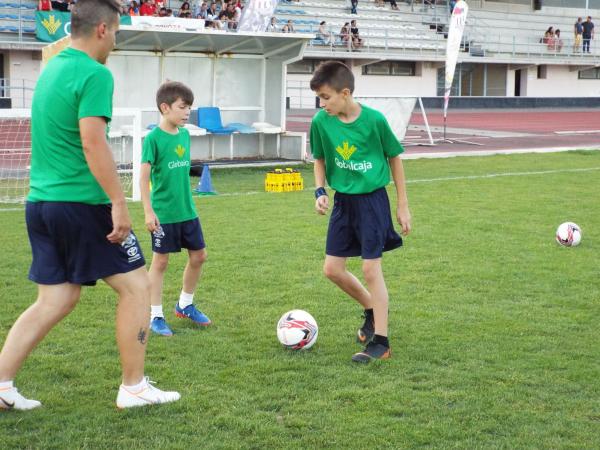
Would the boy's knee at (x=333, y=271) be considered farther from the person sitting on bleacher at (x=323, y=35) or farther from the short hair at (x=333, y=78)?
the person sitting on bleacher at (x=323, y=35)

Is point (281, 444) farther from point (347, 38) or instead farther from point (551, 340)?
point (347, 38)

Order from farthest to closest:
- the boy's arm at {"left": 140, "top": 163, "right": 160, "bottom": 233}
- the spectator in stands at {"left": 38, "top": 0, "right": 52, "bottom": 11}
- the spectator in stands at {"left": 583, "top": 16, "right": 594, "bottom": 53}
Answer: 1. the spectator in stands at {"left": 583, "top": 16, "right": 594, "bottom": 53}
2. the spectator in stands at {"left": 38, "top": 0, "right": 52, "bottom": 11}
3. the boy's arm at {"left": 140, "top": 163, "right": 160, "bottom": 233}

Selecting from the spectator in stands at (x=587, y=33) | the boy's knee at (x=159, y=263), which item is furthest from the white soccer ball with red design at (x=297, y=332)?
the spectator in stands at (x=587, y=33)

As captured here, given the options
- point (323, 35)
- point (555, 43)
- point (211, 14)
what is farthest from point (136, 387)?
point (555, 43)

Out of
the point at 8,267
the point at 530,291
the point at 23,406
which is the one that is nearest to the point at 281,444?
the point at 23,406

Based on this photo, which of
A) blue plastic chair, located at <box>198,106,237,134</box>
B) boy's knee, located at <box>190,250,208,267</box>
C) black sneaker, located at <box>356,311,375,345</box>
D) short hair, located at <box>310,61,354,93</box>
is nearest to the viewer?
short hair, located at <box>310,61,354,93</box>

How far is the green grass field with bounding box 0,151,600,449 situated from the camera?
4113 mm

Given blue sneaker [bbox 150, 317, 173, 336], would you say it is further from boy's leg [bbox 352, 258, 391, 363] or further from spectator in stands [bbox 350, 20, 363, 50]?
spectator in stands [bbox 350, 20, 363, 50]

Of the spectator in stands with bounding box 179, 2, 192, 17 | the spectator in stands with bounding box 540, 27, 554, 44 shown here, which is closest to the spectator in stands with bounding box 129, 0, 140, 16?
the spectator in stands with bounding box 179, 2, 192, 17

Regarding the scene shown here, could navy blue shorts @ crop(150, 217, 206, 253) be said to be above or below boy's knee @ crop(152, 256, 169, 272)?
above

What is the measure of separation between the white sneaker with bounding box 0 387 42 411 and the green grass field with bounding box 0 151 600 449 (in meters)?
0.05

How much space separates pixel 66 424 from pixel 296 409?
112 centimetres

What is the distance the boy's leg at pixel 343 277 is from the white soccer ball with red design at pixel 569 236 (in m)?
3.80

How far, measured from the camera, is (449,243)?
9.09 metres
